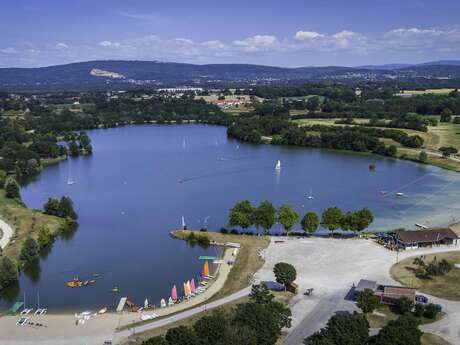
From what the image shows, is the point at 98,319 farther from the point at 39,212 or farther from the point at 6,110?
the point at 6,110

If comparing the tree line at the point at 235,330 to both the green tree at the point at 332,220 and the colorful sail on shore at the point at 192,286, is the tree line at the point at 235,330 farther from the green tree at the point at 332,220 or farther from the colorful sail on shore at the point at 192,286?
the green tree at the point at 332,220

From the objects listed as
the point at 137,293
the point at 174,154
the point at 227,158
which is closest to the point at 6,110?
the point at 174,154

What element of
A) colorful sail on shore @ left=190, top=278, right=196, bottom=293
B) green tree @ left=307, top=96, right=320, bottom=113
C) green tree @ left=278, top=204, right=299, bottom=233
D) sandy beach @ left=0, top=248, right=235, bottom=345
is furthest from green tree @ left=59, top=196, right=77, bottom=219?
green tree @ left=307, top=96, right=320, bottom=113

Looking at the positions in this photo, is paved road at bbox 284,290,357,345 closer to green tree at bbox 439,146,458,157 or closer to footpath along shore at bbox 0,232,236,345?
footpath along shore at bbox 0,232,236,345

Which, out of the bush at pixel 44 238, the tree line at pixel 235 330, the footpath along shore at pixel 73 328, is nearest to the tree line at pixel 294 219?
the footpath along shore at pixel 73 328

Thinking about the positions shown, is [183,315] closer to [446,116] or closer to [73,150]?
[73,150]

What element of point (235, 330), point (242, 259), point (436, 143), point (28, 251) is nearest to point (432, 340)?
point (235, 330)
